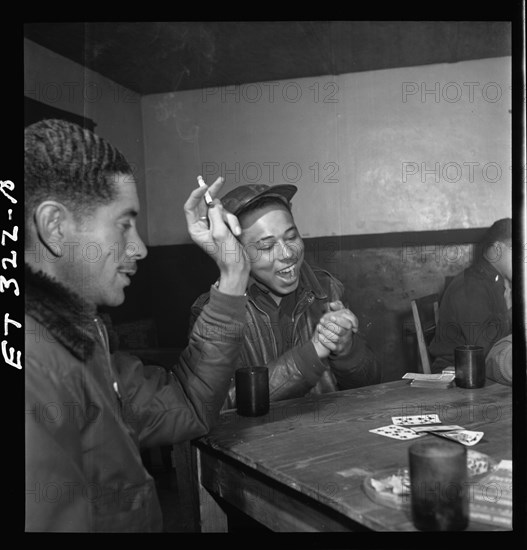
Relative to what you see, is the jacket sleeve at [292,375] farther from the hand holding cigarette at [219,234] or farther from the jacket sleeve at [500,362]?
the jacket sleeve at [500,362]

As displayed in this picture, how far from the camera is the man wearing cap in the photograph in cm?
188

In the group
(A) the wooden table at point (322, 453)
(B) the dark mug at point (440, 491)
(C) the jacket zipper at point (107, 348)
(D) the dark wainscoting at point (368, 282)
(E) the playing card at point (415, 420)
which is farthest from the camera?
(D) the dark wainscoting at point (368, 282)

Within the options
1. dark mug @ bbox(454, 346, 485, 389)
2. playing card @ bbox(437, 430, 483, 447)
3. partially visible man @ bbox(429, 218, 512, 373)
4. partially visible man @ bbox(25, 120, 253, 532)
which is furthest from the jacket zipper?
partially visible man @ bbox(429, 218, 512, 373)

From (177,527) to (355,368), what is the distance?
0.84m

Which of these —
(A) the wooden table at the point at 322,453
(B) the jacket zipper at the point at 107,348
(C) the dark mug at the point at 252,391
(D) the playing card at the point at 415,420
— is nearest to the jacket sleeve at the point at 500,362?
(A) the wooden table at the point at 322,453

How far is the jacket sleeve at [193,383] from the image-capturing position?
51.1 inches

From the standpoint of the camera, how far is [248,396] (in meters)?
1.41

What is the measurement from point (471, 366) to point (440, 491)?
2.86 ft

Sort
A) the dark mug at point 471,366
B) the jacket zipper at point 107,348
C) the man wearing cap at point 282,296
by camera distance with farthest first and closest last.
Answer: the man wearing cap at point 282,296 → the dark mug at point 471,366 → the jacket zipper at point 107,348

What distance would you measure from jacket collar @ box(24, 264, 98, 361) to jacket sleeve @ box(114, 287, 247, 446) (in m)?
0.20

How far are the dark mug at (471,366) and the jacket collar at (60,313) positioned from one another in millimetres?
1119

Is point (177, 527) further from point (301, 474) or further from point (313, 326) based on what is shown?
point (313, 326)

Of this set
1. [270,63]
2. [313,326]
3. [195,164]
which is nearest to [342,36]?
[270,63]

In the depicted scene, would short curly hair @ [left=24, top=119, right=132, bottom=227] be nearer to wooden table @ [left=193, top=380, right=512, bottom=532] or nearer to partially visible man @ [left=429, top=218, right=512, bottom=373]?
wooden table @ [left=193, top=380, right=512, bottom=532]
